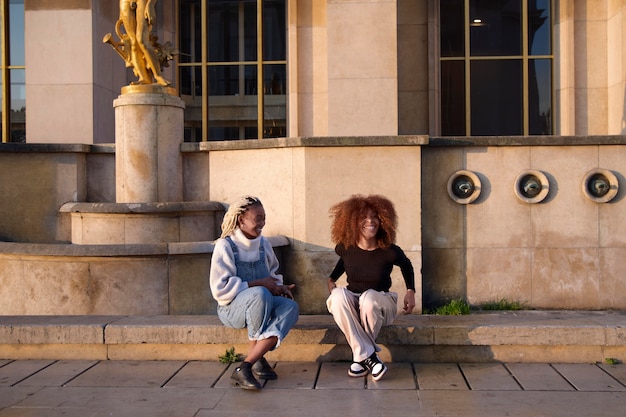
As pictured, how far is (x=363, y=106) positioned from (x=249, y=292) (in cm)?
917

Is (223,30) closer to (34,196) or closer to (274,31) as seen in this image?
(274,31)

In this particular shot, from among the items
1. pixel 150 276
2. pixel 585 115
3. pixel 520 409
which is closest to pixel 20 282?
pixel 150 276

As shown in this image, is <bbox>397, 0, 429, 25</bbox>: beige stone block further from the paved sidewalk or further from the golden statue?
the paved sidewalk

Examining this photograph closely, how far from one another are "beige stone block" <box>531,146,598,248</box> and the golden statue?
527 cm

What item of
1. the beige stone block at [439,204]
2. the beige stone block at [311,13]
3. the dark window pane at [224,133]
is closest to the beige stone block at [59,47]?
the dark window pane at [224,133]

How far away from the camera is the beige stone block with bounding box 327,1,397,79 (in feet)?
46.1

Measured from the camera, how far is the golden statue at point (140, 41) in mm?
10461

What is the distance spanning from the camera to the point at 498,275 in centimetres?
834

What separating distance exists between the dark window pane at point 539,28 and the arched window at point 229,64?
5.34m

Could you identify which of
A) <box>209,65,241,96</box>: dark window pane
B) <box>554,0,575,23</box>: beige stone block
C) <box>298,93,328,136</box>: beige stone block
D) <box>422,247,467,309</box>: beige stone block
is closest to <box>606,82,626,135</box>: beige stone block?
<box>554,0,575,23</box>: beige stone block

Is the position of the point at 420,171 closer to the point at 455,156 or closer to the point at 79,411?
the point at 455,156

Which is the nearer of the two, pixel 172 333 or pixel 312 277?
pixel 172 333

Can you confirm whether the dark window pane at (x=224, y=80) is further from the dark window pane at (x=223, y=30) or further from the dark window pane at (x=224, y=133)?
the dark window pane at (x=224, y=133)

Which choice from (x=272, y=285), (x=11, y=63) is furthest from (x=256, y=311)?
(x=11, y=63)
